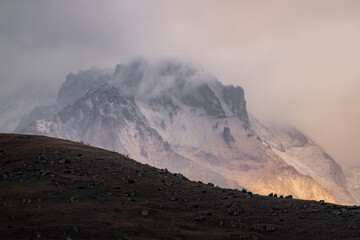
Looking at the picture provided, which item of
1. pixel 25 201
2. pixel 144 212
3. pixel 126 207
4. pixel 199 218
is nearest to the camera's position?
pixel 25 201

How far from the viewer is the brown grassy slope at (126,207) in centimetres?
9450

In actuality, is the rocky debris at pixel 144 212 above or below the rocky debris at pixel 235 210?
below

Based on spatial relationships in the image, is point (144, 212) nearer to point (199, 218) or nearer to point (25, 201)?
point (199, 218)

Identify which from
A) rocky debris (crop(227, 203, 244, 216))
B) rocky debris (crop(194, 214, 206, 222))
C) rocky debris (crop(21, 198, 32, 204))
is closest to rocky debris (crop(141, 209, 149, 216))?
rocky debris (crop(194, 214, 206, 222))

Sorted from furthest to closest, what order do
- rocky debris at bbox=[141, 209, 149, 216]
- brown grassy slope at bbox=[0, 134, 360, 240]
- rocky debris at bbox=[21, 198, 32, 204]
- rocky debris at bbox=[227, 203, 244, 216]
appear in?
rocky debris at bbox=[227, 203, 244, 216] → rocky debris at bbox=[141, 209, 149, 216] → rocky debris at bbox=[21, 198, 32, 204] → brown grassy slope at bbox=[0, 134, 360, 240]

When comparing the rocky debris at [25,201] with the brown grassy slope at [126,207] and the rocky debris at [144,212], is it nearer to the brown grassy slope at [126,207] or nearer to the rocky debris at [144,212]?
the brown grassy slope at [126,207]

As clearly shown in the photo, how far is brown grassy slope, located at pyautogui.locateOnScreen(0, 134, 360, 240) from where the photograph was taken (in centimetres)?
9450

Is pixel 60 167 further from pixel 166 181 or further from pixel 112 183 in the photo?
pixel 166 181

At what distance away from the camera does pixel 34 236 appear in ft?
290

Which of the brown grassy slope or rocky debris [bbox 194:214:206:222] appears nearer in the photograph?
the brown grassy slope

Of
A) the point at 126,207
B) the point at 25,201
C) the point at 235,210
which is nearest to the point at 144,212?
the point at 126,207

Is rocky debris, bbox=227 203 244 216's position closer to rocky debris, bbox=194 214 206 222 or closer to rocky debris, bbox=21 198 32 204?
rocky debris, bbox=194 214 206 222

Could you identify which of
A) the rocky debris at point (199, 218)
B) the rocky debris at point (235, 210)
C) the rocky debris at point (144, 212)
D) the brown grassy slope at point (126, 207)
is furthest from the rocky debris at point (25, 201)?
the rocky debris at point (235, 210)

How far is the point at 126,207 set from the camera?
A: 107 metres
